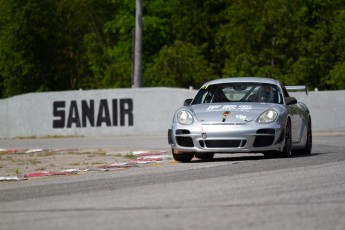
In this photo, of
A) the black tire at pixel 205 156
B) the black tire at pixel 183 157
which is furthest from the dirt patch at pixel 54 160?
the black tire at pixel 205 156

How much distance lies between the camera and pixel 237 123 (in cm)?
1667

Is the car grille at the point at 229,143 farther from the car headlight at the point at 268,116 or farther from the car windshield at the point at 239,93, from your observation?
the car windshield at the point at 239,93

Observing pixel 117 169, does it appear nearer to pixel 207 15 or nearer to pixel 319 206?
pixel 319 206

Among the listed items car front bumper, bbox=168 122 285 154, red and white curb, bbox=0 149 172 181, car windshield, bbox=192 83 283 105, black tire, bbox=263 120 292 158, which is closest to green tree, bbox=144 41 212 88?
red and white curb, bbox=0 149 172 181

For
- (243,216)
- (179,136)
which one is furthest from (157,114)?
(243,216)

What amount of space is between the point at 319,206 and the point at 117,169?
6742mm

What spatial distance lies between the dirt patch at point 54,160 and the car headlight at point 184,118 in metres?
1.45

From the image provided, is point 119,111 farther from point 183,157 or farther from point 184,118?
point 184,118

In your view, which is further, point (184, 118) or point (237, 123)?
point (184, 118)

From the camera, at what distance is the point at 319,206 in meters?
9.74

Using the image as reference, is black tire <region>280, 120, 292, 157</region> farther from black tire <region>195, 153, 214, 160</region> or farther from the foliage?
the foliage

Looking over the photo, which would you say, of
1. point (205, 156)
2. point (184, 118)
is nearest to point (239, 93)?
point (205, 156)

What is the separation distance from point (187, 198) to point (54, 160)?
30.8ft

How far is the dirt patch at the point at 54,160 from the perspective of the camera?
1737cm
